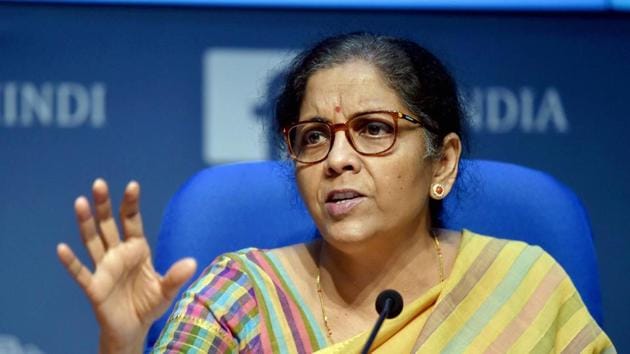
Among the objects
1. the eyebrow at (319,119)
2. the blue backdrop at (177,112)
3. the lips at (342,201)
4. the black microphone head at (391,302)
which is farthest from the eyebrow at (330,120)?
the blue backdrop at (177,112)

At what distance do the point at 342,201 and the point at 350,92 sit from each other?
0.66 ft

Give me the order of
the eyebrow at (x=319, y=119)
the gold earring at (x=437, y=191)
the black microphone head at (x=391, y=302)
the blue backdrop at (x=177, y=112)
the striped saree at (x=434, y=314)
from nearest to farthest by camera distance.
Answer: the black microphone head at (x=391, y=302) < the striped saree at (x=434, y=314) < the eyebrow at (x=319, y=119) < the gold earring at (x=437, y=191) < the blue backdrop at (x=177, y=112)

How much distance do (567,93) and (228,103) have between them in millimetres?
880

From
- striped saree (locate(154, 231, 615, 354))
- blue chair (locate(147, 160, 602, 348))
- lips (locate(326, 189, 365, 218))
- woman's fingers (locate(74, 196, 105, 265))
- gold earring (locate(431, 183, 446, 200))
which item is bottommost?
striped saree (locate(154, 231, 615, 354))

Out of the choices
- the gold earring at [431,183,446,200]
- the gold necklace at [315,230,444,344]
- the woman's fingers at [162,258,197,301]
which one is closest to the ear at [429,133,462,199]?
the gold earring at [431,183,446,200]

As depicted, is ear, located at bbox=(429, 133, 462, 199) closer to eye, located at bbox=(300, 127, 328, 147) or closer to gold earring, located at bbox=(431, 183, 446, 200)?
gold earring, located at bbox=(431, 183, 446, 200)

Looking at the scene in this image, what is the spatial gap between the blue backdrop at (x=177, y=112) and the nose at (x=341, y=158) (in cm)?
86

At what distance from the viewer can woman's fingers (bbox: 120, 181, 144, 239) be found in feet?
6.01

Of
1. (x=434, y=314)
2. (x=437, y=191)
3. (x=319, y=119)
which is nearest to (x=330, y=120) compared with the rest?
(x=319, y=119)

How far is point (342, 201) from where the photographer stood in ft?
7.27

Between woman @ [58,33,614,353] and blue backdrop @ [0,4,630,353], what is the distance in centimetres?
78

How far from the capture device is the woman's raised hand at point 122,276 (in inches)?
72.9

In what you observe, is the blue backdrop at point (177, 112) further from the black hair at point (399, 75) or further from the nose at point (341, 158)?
the nose at point (341, 158)

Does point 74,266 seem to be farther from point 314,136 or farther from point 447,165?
point 447,165
